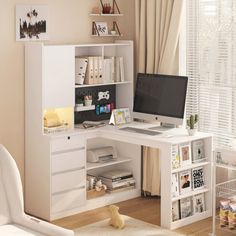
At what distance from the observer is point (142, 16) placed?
6.02 metres

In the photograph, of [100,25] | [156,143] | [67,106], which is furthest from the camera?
[100,25]

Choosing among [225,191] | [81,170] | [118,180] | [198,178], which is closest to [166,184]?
[198,178]

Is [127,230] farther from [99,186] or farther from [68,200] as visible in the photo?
[99,186]

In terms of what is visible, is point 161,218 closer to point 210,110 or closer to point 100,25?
point 210,110

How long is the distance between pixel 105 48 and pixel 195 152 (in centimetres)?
147

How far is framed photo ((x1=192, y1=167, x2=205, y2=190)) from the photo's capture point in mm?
5464

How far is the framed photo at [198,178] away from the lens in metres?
5.46

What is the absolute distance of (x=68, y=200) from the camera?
18.1 ft

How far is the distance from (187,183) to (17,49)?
190cm

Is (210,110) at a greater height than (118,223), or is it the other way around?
(210,110)

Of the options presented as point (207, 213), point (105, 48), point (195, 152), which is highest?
point (105, 48)

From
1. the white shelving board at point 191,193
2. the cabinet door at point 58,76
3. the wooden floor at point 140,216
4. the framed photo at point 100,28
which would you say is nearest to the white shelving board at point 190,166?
the white shelving board at point 191,193

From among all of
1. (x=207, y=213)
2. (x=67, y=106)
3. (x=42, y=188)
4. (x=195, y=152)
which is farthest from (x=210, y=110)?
(x=42, y=188)

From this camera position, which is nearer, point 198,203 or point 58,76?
point 58,76
